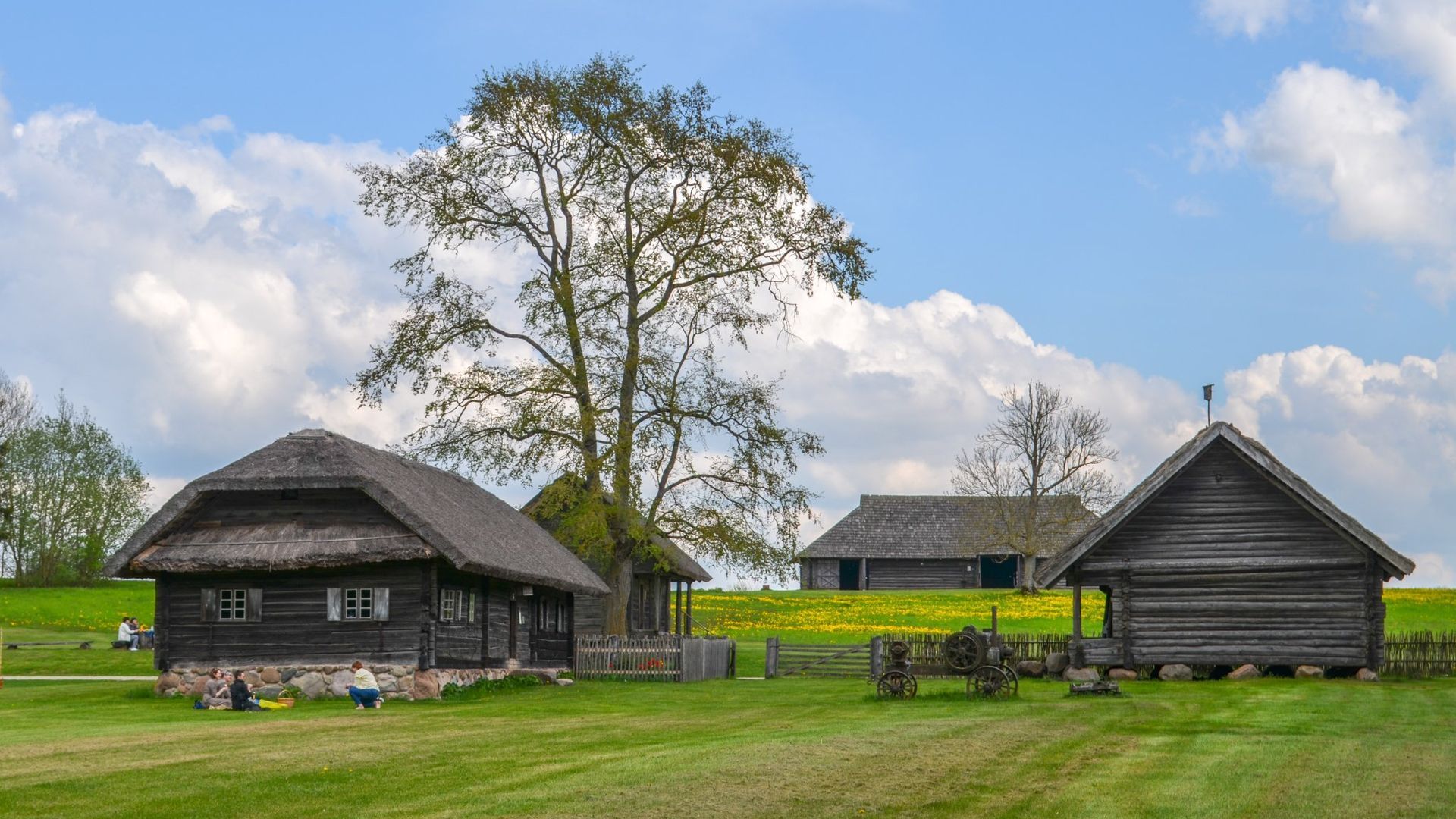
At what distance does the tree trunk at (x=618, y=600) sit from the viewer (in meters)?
46.8

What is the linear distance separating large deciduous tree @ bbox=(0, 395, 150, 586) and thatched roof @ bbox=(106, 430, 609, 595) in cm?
5150

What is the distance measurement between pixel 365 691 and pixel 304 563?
11.5 ft

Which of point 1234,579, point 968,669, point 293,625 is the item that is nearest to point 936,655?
point 1234,579

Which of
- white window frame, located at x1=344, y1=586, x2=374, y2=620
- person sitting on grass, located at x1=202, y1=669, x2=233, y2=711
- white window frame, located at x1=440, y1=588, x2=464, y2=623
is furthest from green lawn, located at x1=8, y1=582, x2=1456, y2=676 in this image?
person sitting on grass, located at x1=202, y1=669, x2=233, y2=711

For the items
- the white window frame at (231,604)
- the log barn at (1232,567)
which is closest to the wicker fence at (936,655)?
the log barn at (1232,567)

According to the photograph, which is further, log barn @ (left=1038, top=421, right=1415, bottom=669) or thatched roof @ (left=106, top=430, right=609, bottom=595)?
log barn @ (left=1038, top=421, right=1415, bottom=669)

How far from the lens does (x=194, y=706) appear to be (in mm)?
30062

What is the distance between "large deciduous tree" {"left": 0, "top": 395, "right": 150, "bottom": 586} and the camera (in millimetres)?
80438

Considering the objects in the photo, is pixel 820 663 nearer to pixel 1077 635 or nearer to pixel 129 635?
pixel 1077 635

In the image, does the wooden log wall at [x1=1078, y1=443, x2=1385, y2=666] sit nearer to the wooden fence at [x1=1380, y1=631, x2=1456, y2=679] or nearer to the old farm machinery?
the wooden fence at [x1=1380, y1=631, x2=1456, y2=679]

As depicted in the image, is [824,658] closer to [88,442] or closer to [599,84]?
[599,84]

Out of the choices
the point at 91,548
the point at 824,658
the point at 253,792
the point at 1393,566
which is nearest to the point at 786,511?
the point at 824,658

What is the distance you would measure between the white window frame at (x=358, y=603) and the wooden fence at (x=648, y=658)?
9391mm

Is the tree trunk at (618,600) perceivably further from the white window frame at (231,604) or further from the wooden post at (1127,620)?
the wooden post at (1127,620)
